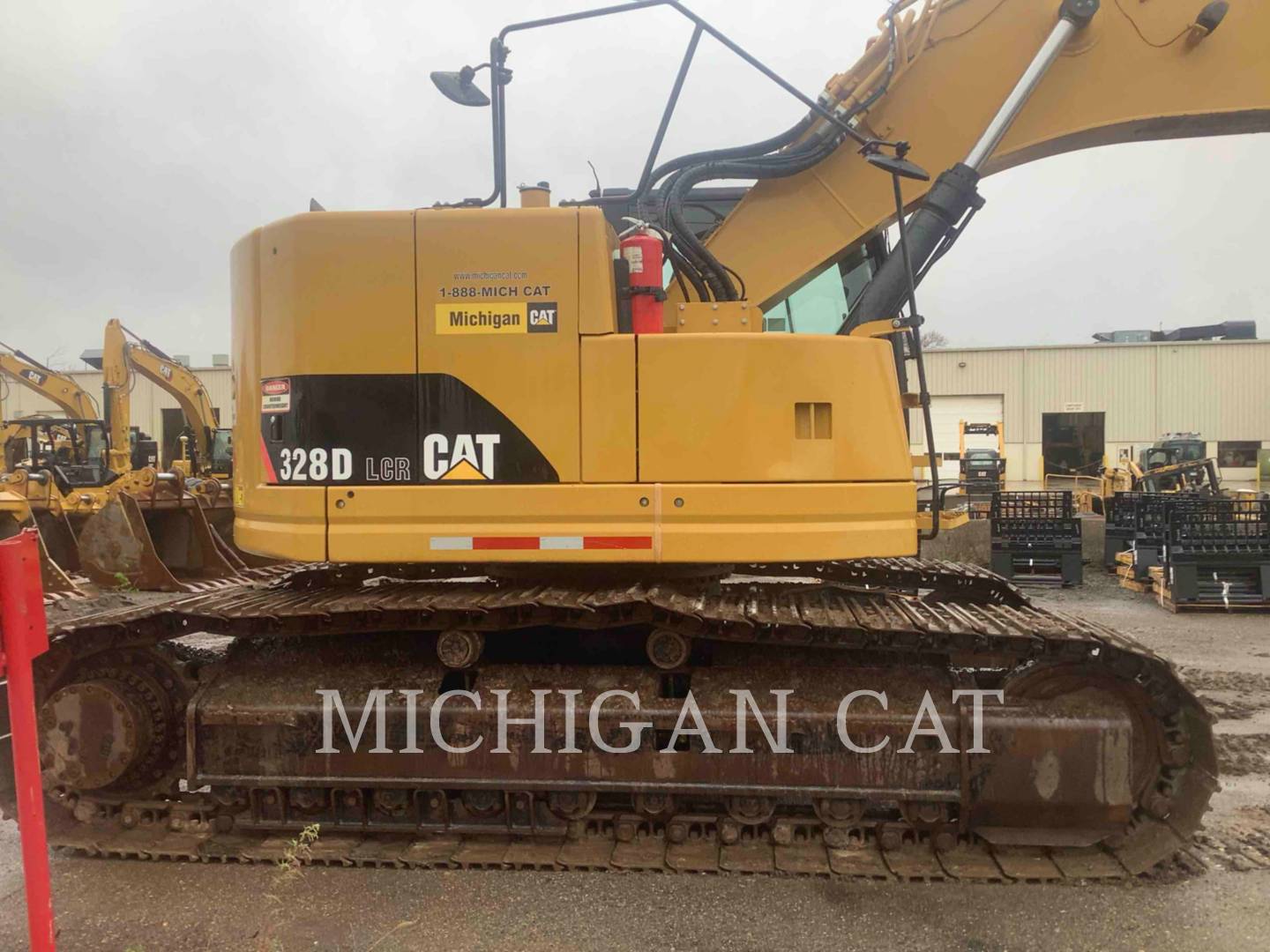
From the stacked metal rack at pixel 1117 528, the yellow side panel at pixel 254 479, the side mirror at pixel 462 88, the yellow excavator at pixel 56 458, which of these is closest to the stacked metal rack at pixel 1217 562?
the stacked metal rack at pixel 1117 528

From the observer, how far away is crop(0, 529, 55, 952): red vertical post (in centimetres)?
248

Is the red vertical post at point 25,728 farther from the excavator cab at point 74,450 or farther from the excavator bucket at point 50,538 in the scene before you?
the excavator cab at point 74,450

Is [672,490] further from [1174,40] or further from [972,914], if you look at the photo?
[1174,40]

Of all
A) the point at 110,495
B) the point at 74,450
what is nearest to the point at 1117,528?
the point at 110,495

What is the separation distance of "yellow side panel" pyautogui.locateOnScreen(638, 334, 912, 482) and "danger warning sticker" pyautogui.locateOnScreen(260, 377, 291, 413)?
1.54 m

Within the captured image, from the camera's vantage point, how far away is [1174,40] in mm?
4199

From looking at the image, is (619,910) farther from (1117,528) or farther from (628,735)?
(1117,528)

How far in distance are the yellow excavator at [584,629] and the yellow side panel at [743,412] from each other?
1 centimetres

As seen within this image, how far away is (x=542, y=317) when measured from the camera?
142 inches

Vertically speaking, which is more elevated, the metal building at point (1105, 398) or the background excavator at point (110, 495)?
the metal building at point (1105, 398)

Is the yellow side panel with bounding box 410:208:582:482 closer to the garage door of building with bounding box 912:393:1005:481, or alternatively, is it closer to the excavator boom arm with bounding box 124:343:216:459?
the excavator boom arm with bounding box 124:343:216:459

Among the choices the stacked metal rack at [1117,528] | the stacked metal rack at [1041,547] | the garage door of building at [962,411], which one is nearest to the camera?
the stacked metal rack at [1041,547]

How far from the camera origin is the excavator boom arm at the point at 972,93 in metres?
4.21

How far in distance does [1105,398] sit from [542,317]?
119 ft
